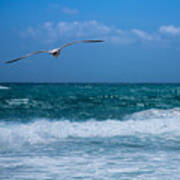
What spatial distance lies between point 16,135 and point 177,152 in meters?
4.22

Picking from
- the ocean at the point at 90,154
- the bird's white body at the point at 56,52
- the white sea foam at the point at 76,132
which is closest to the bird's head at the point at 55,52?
the bird's white body at the point at 56,52

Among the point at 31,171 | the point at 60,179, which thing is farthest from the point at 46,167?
the point at 60,179

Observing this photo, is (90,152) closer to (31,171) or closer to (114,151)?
(114,151)

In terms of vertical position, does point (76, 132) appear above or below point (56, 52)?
below

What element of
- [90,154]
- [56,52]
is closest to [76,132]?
[90,154]

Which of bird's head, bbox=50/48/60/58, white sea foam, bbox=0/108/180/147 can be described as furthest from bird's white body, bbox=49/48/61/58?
white sea foam, bbox=0/108/180/147

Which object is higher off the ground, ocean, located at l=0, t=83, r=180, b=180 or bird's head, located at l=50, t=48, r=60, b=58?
bird's head, located at l=50, t=48, r=60, b=58

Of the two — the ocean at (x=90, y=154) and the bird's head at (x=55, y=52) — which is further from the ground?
the bird's head at (x=55, y=52)

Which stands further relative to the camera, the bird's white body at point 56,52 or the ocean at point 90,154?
the bird's white body at point 56,52

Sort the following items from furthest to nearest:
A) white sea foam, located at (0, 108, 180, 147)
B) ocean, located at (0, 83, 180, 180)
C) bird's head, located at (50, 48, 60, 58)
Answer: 1. white sea foam, located at (0, 108, 180, 147)
2. bird's head, located at (50, 48, 60, 58)
3. ocean, located at (0, 83, 180, 180)

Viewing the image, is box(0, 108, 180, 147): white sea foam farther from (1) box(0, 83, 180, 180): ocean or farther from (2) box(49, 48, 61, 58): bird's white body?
(2) box(49, 48, 61, 58): bird's white body

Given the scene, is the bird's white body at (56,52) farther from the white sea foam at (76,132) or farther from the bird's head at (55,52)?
the white sea foam at (76,132)

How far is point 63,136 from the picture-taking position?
8.91m

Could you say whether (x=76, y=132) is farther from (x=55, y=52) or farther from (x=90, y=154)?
(x=55, y=52)
